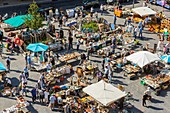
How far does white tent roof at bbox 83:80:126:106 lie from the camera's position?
2308 cm

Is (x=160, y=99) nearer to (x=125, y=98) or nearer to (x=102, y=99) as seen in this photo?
(x=125, y=98)

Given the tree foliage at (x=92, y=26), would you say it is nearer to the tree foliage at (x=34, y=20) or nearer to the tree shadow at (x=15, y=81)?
the tree foliage at (x=34, y=20)

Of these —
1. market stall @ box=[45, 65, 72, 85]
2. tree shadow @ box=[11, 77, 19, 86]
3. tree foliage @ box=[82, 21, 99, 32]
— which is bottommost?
tree shadow @ box=[11, 77, 19, 86]

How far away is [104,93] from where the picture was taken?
23484 mm

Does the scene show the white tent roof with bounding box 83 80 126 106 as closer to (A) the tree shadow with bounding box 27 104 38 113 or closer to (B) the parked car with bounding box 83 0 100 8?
(A) the tree shadow with bounding box 27 104 38 113

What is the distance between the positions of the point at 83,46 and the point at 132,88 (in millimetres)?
8483

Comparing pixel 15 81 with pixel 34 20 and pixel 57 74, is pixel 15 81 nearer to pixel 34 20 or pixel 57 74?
pixel 57 74

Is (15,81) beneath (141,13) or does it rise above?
beneath

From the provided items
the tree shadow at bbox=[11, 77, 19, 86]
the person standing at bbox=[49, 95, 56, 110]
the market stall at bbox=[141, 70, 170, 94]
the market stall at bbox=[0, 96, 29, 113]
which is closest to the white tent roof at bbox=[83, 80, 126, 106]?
the person standing at bbox=[49, 95, 56, 110]

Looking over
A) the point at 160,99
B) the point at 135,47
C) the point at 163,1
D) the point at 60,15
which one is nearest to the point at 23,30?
the point at 60,15

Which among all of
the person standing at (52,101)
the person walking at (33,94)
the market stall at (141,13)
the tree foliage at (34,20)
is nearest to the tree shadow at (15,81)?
the person walking at (33,94)

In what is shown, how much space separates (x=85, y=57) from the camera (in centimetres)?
3047

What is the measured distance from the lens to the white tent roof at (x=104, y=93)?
909 inches

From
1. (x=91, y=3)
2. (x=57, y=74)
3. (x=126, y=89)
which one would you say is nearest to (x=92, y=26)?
(x=91, y=3)
